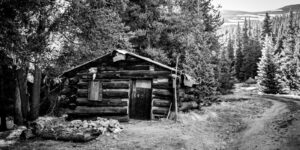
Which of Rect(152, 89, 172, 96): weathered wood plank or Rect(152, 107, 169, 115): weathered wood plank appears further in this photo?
Rect(152, 89, 172, 96): weathered wood plank

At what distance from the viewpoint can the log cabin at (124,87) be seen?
1379cm

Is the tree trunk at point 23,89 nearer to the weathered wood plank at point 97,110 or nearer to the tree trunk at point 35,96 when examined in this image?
the tree trunk at point 35,96

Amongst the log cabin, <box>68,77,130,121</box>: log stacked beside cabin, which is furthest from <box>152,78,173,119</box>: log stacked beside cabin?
<box>68,77,130,121</box>: log stacked beside cabin

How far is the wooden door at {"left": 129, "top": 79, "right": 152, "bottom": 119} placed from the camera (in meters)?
14.1

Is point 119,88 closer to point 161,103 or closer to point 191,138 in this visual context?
point 161,103

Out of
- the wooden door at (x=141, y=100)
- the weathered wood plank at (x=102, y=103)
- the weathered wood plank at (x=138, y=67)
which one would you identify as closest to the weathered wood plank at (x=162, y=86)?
the wooden door at (x=141, y=100)

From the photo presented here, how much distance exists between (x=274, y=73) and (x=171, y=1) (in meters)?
21.0

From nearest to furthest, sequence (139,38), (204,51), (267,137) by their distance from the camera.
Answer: (267,137) < (204,51) < (139,38)

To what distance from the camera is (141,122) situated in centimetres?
1295

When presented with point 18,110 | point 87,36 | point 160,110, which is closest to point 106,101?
point 160,110

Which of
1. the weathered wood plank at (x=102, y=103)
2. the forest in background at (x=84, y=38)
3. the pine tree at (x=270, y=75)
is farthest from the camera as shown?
the pine tree at (x=270, y=75)

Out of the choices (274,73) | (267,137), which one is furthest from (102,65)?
(274,73)

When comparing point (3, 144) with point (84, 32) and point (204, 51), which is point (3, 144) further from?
point (204, 51)

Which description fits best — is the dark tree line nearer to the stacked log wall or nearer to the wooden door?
the stacked log wall
